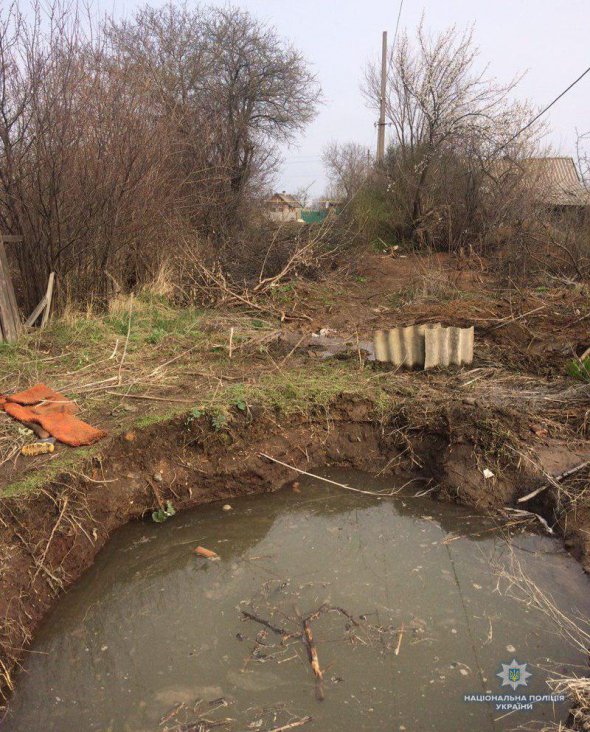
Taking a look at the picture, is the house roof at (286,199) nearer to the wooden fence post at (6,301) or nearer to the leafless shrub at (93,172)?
the leafless shrub at (93,172)

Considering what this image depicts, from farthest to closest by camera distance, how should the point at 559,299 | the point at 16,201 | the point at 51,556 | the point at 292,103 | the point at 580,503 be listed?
the point at 292,103 < the point at 559,299 < the point at 16,201 < the point at 580,503 < the point at 51,556

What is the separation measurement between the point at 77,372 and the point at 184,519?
7.63 feet

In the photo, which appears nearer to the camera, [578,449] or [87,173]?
[578,449]

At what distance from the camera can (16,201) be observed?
7129 mm

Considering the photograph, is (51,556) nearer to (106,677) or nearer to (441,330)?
(106,677)

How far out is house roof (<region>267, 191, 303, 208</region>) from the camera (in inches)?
544

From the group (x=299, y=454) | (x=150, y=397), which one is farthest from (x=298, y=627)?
(x=150, y=397)

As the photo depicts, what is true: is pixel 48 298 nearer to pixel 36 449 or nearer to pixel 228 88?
pixel 36 449

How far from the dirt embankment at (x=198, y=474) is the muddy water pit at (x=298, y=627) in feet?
0.57

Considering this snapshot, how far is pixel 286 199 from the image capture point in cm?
1513

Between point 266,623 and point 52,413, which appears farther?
point 52,413

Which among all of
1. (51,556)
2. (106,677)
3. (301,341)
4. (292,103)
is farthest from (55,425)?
(292,103)

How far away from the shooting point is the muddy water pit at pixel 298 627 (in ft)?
9.91

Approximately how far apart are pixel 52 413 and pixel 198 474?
4.56 ft
